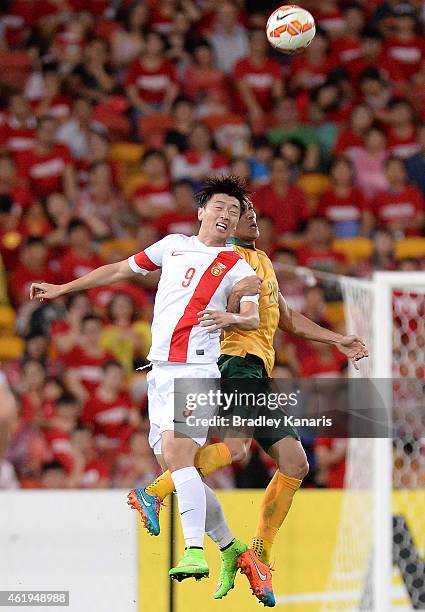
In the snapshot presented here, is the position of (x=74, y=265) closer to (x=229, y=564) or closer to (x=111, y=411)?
(x=111, y=411)

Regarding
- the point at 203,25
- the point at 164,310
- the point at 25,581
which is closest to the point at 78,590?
the point at 25,581

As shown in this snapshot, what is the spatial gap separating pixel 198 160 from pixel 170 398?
7.43 meters

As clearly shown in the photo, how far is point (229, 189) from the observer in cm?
527

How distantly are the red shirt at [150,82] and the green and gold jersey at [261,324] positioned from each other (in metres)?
7.71

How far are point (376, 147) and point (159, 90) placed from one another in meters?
2.32

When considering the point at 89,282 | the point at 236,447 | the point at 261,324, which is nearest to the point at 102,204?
the point at 89,282

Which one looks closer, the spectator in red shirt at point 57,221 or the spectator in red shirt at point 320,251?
the spectator in red shirt at point 320,251

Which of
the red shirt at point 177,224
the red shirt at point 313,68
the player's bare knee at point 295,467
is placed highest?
the red shirt at point 313,68

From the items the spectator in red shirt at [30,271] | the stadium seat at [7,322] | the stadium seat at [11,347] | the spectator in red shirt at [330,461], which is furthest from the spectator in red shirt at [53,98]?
the spectator in red shirt at [330,461]

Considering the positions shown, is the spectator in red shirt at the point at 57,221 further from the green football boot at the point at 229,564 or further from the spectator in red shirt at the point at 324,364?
the green football boot at the point at 229,564

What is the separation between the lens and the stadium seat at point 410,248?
1138 centimetres

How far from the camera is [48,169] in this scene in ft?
40.4

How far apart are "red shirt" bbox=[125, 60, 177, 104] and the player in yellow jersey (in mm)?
7720

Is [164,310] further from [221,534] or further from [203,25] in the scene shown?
[203,25]
